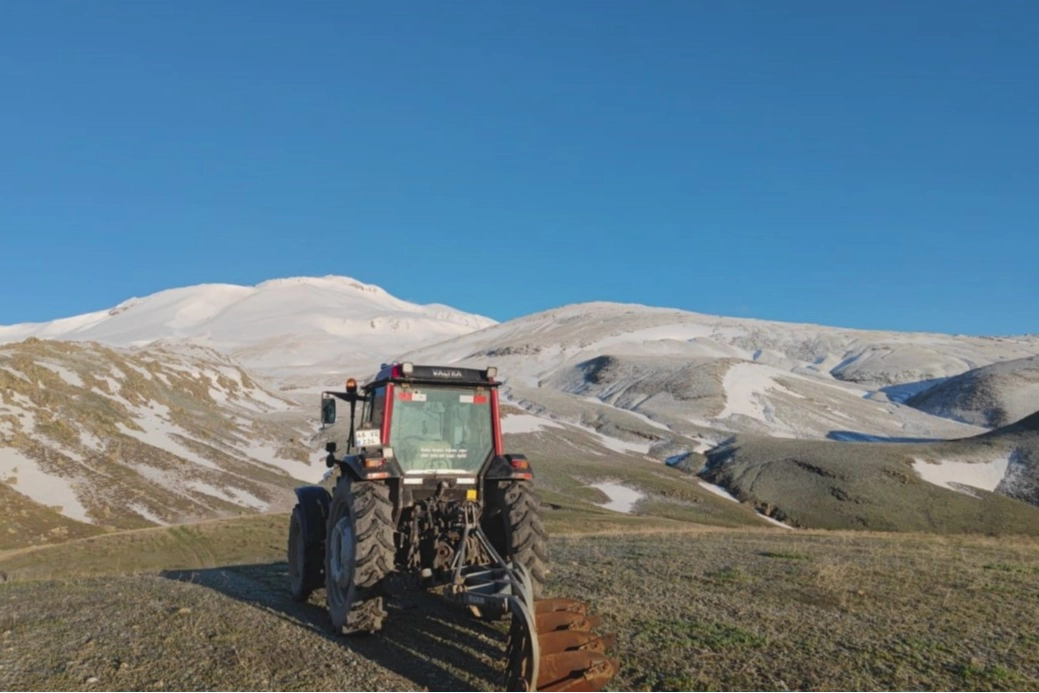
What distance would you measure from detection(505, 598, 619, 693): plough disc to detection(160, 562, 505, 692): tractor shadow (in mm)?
666

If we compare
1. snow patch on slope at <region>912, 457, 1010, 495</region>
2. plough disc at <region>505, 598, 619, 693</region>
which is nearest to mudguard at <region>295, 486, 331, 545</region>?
plough disc at <region>505, 598, 619, 693</region>

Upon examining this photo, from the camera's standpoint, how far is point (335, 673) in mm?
7062

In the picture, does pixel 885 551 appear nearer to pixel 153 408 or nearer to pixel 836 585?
pixel 836 585

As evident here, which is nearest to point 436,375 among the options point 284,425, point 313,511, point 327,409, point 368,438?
point 368,438

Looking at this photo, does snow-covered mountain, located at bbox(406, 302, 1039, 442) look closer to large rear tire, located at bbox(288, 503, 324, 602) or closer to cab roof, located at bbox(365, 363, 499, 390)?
large rear tire, located at bbox(288, 503, 324, 602)

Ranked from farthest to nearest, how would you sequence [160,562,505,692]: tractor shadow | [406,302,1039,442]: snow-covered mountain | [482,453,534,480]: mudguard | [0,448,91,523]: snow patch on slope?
[406,302,1039,442]: snow-covered mountain < [0,448,91,523]: snow patch on slope < [482,453,534,480]: mudguard < [160,562,505,692]: tractor shadow

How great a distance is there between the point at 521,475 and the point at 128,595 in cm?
587

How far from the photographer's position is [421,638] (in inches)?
328

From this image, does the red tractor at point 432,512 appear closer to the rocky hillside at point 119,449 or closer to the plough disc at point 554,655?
the plough disc at point 554,655

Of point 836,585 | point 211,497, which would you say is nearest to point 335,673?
point 836,585

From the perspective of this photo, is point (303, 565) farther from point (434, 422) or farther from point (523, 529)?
point (523, 529)

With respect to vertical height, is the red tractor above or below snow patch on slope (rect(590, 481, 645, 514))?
above

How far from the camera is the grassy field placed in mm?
6898

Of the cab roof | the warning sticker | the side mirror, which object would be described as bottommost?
the warning sticker
